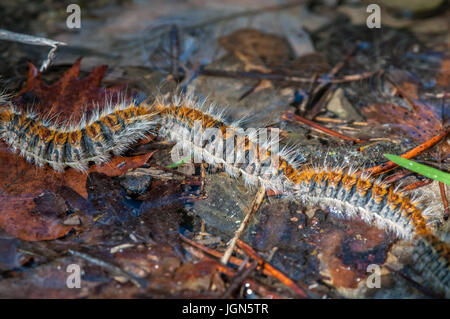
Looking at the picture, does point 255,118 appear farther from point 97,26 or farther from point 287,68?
point 97,26

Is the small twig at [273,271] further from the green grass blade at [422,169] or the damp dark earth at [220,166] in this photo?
the green grass blade at [422,169]

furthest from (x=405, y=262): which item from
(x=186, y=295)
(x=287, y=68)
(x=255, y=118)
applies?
(x=287, y=68)

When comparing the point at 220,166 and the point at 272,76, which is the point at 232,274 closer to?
the point at 220,166

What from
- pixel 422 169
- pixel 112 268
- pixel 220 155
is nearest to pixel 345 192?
pixel 422 169

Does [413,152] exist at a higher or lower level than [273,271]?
higher

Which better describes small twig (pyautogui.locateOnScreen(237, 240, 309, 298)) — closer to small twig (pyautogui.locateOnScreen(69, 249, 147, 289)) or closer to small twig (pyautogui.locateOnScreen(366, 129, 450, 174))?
small twig (pyautogui.locateOnScreen(69, 249, 147, 289))

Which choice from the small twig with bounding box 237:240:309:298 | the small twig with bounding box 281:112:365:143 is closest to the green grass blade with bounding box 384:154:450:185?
the small twig with bounding box 281:112:365:143

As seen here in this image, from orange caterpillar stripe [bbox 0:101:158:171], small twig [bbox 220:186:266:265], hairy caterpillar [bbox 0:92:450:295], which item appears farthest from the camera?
orange caterpillar stripe [bbox 0:101:158:171]
